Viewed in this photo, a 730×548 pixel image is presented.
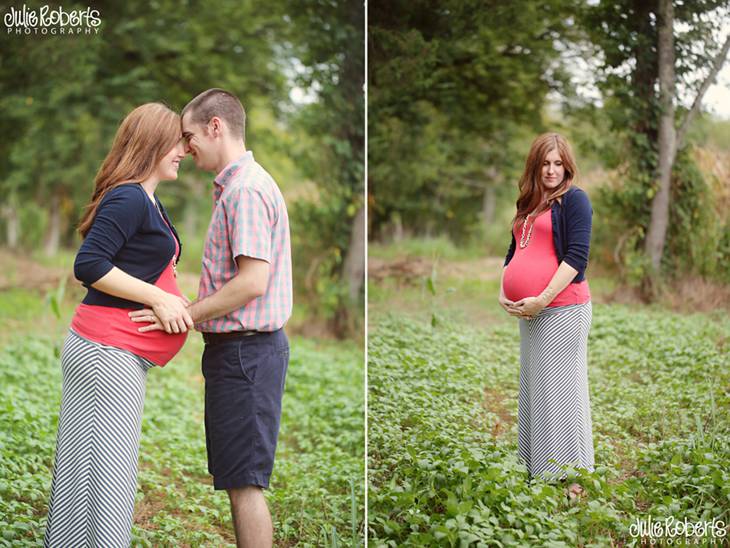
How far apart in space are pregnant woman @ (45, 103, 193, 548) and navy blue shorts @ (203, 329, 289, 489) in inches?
8.4

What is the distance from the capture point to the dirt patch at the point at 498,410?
360 cm

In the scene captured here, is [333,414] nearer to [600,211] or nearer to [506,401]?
[506,401]

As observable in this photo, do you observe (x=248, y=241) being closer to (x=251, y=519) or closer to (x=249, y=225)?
(x=249, y=225)

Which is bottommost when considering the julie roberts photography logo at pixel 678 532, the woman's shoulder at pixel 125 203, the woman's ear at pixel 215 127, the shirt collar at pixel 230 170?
the julie roberts photography logo at pixel 678 532

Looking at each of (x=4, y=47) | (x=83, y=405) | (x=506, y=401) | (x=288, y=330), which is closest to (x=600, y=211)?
(x=506, y=401)

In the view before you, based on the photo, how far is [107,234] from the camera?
2.44 m

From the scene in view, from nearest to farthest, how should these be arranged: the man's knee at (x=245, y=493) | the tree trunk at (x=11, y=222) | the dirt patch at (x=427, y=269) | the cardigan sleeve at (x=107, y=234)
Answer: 1. the cardigan sleeve at (x=107, y=234)
2. the man's knee at (x=245, y=493)
3. the dirt patch at (x=427, y=269)
4. the tree trunk at (x=11, y=222)

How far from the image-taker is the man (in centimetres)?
258

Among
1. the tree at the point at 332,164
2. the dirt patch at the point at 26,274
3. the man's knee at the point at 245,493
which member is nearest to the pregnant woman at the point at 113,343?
the man's knee at the point at 245,493

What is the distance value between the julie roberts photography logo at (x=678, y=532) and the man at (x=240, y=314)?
64.0 inches

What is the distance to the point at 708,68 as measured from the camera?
370 centimetres

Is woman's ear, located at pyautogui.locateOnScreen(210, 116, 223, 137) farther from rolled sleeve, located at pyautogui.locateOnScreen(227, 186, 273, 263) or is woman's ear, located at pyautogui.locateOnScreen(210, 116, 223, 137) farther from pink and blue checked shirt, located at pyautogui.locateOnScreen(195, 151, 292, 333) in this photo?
rolled sleeve, located at pyautogui.locateOnScreen(227, 186, 273, 263)

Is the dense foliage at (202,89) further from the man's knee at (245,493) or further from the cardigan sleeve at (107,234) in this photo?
the cardigan sleeve at (107,234)

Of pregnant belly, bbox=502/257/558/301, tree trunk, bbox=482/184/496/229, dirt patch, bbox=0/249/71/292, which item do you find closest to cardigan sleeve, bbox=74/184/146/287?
pregnant belly, bbox=502/257/558/301
